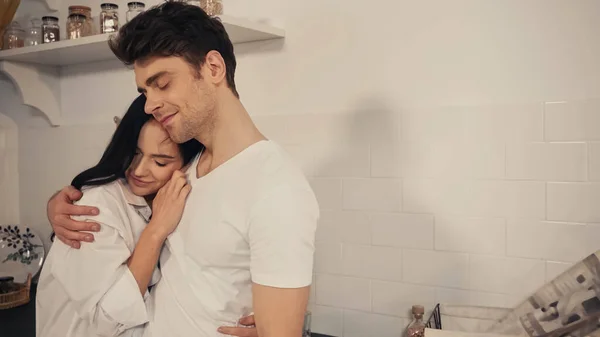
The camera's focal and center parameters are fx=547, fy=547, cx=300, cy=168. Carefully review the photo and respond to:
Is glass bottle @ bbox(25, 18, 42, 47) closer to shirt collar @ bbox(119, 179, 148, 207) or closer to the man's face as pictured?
shirt collar @ bbox(119, 179, 148, 207)

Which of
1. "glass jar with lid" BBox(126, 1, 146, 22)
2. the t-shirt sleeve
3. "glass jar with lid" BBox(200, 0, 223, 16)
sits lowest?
the t-shirt sleeve

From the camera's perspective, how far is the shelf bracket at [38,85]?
198 centimetres

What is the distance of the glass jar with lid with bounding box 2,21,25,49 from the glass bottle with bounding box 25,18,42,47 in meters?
0.04

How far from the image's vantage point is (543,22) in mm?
1235

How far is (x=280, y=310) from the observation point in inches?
35.4

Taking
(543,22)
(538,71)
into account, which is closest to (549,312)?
(538,71)

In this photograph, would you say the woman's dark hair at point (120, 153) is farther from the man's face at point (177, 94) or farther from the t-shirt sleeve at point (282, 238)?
the t-shirt sleeve at point (282, 238)

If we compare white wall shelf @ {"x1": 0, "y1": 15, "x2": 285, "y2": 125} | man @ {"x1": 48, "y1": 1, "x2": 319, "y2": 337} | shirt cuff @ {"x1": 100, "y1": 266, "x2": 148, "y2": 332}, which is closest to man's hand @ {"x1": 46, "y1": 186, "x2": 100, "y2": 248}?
man @ {"x1": 48, "y1": 1, "x2": 319, "y2": 337}

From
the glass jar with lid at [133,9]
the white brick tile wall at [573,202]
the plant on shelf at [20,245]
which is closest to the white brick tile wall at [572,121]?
the white brick tile wall at [573,202]

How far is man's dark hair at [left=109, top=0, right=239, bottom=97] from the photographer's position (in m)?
1.00

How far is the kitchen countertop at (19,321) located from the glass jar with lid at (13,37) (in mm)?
942

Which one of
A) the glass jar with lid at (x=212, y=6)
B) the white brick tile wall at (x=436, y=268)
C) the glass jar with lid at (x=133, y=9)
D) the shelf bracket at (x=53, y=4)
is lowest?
the white brick tile wall at (x=436, y=268)

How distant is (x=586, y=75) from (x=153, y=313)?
1043 mm

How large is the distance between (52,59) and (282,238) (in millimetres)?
1479
